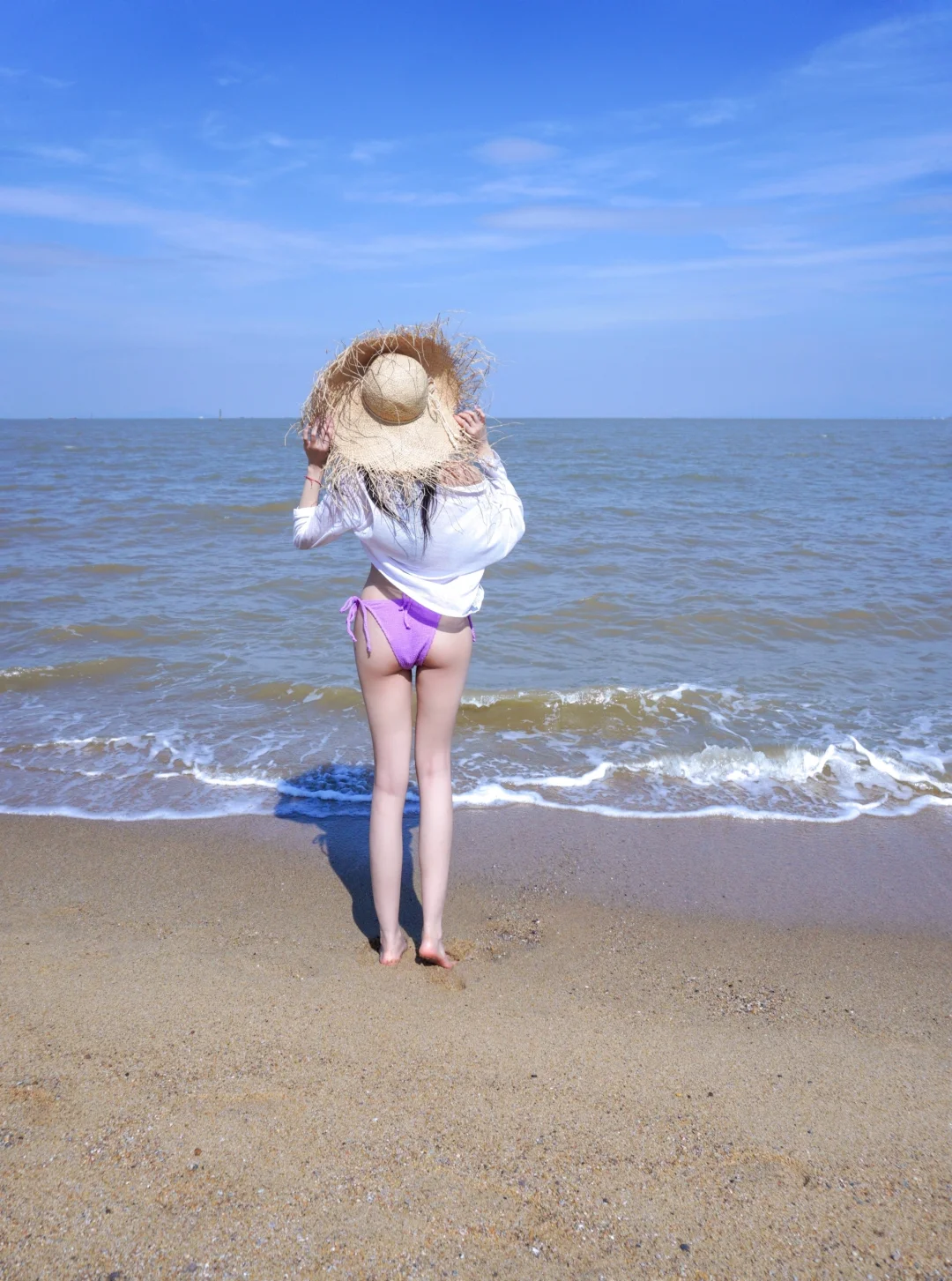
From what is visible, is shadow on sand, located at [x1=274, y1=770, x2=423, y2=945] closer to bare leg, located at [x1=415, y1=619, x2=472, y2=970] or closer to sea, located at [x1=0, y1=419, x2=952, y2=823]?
sea, located at [x1=0, y1=419, x2=952, y2=823]

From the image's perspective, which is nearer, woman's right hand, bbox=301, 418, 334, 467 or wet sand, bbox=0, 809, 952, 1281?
wet sand, bbox=0, 809, 952, 1281

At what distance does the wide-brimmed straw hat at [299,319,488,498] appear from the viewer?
2664 millimetres

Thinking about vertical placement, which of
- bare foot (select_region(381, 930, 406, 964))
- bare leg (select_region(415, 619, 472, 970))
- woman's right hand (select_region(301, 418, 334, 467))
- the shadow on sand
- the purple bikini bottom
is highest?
woman's right hand (select_region(301, 418, 334, 467))

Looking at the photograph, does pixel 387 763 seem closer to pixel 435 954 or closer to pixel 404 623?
pixel 404 623

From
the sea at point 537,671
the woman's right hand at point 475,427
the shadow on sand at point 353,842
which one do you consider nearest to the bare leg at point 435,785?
the shadow on sand at point 353,842

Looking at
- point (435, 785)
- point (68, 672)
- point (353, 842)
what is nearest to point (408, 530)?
point (435, 785)

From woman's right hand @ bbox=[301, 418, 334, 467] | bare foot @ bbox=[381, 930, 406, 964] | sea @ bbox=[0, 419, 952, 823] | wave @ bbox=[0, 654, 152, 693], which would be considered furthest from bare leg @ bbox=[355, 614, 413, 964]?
wave @ bbox=[0, 654, 152, 693]

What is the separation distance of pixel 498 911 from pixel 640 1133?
1.42 metres

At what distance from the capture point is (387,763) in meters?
3.04

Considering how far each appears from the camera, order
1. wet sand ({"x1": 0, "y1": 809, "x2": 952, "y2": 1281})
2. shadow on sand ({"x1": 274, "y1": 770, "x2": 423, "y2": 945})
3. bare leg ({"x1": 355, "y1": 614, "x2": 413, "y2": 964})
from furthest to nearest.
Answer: shadow on sand ({"x1": 274, "y1": 770, "x2": 423, "y2": 945}) < bare leg ({"x1": 355, "y1": 614, "x2": 413, "y2": 964}) < wet sand ({"x1": 0, "y1": 809, "x2": 952, "y2": 1281})

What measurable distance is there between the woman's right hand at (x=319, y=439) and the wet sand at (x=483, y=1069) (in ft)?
5.50

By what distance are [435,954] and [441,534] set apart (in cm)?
141

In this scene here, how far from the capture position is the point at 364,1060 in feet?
8.32

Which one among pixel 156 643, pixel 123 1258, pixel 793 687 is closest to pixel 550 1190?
pixel 123 1258
